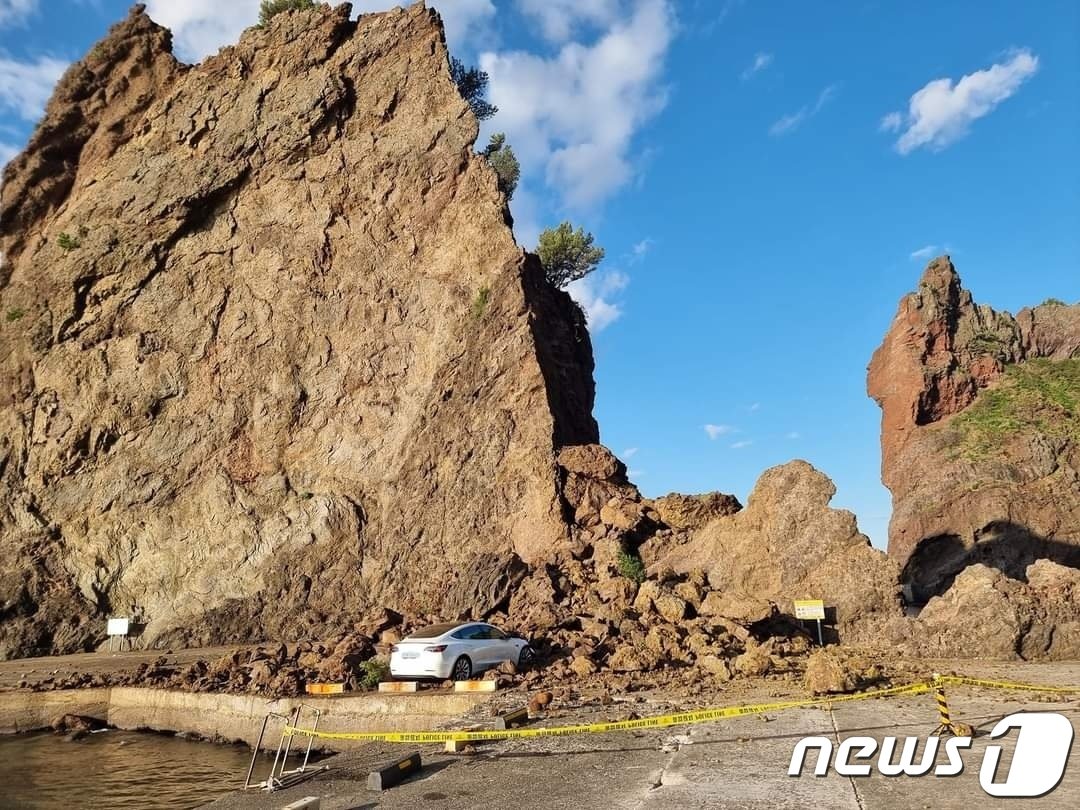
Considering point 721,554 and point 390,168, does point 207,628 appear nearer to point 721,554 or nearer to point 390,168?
point 721,554

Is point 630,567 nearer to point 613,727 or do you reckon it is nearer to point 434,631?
point 434,631

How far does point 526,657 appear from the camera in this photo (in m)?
18.0

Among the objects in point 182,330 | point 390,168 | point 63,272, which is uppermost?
point 390,168

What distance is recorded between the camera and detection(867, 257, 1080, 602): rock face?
33.8m

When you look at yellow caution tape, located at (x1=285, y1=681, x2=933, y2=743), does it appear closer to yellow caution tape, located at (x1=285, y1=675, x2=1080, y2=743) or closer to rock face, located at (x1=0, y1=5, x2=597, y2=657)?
yellow caution tape, located at (x1=285, y1=675, x2=1080, y2=743)

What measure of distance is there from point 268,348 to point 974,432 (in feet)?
119

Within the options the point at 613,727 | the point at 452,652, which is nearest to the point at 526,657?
the point at 452,652

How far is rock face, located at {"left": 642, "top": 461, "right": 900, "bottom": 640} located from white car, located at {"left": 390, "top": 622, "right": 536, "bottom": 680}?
253 inches

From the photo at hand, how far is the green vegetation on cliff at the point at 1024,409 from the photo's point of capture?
A: 38.2 m

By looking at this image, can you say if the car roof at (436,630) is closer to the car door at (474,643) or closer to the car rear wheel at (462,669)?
the car door at (474,643)

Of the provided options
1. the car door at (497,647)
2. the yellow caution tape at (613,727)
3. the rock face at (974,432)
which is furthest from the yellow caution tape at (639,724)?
the rock face at (974,432)

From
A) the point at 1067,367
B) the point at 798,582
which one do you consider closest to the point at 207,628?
the point at 798,582

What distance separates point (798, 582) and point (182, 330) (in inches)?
1131

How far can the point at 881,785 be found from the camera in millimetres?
7719
